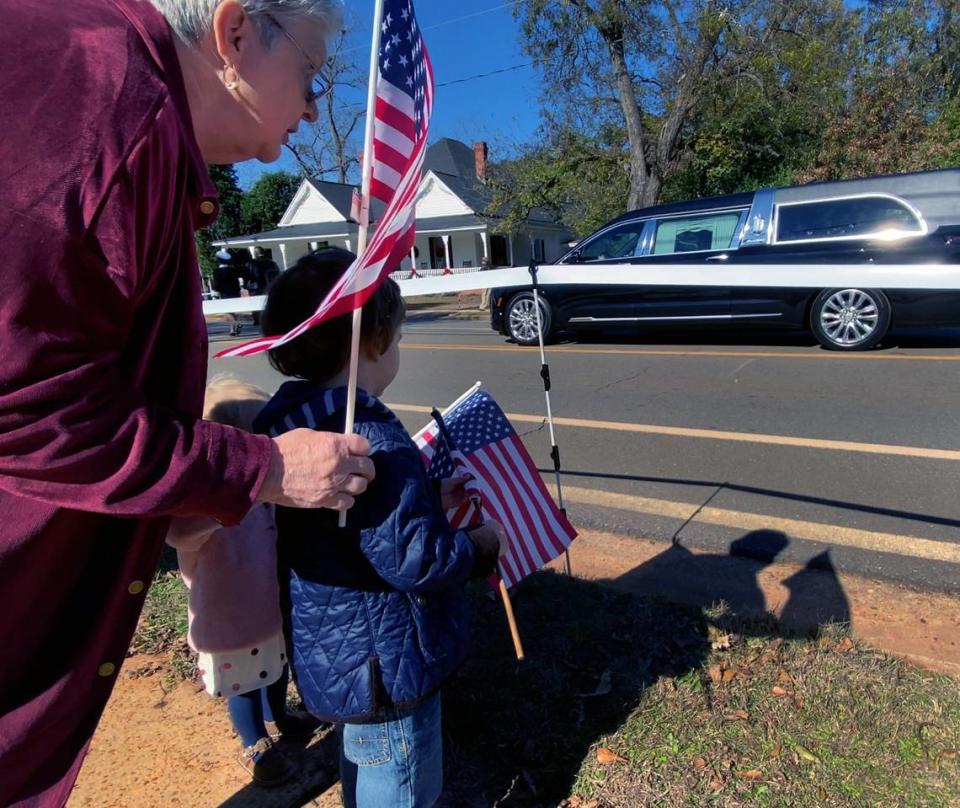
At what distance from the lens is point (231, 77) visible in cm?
115

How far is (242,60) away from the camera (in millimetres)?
1141

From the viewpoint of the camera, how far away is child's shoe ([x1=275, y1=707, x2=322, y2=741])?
91.8 inches

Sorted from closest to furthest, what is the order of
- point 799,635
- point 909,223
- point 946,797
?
point 946,797 → point 799,635 → point 909,223

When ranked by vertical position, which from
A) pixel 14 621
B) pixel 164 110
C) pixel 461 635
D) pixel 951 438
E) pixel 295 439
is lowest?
pixel 951 438

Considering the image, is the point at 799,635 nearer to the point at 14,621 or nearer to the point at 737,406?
the point at 14,621

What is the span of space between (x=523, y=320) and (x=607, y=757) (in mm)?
8707

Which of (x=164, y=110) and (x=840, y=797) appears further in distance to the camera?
(x=840, y=797)

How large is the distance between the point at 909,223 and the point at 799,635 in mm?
7228

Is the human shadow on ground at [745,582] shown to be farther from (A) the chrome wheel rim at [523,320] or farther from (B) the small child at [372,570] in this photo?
(A) the chrome wheel rim at [523,320]

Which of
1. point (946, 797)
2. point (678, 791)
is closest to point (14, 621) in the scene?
point (678, 791)

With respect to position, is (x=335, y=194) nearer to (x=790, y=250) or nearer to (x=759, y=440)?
(x=790, y=250)

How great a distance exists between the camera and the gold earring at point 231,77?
1.14 metres

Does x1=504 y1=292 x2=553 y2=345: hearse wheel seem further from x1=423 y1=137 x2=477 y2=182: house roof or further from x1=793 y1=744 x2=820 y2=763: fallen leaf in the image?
x1=423 y1=137 x2=477 y2=182: house roof

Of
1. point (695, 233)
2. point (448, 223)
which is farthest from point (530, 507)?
point (448, 223)
